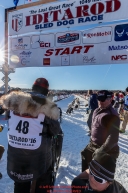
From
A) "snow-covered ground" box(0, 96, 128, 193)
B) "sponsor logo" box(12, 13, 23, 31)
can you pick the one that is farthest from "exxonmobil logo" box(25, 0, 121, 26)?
"snow-covered ground" box(0, 96, 128, 193)

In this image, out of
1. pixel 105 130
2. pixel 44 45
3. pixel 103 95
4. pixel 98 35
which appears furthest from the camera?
pixel 44 45

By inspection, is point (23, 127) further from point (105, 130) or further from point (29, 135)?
point (105, 130)

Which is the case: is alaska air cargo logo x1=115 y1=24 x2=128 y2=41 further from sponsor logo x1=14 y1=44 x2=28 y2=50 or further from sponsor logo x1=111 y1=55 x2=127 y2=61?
sponsor logo x1=14 y1=44 x2=28 y2=50

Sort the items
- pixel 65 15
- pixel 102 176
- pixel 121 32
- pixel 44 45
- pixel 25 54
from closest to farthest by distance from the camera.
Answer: pixel 102 176 < pixel 121 32 < pixel 65 15 < pixel 44 45 < pixel 25 54

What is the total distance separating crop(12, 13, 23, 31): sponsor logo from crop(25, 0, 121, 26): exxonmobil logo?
297 millimetres

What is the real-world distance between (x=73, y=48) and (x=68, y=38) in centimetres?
45

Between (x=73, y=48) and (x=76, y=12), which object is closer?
(x=76, y=12)

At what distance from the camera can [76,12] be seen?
575 centimetres

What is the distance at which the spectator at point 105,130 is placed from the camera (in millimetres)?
2297

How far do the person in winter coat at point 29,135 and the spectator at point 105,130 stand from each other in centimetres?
89

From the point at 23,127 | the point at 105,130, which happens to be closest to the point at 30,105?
the point at 23,127

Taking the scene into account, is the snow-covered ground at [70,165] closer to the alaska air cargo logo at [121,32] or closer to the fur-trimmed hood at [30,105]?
the fur-trimmed hood at [30,105]

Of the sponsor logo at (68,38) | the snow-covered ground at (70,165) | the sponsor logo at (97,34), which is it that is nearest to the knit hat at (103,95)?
the snow-covered ground at (70,165)

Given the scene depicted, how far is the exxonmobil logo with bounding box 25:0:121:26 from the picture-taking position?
534 centimetres
